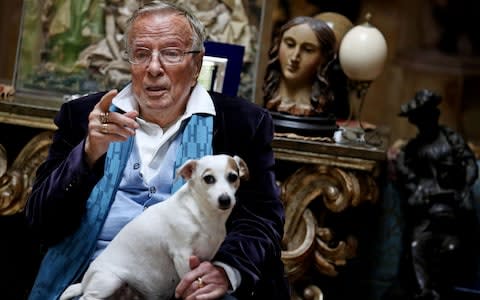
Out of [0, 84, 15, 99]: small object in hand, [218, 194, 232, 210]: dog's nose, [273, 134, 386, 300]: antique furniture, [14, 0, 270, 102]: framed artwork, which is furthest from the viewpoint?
[14, 0, 270, 102]: framed artwork

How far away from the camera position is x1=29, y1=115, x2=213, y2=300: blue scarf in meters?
2.42

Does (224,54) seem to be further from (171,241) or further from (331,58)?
(171,241)

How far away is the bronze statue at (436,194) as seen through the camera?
11.6 feet

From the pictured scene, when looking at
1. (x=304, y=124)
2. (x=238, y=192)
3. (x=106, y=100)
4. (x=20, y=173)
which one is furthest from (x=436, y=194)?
(x=106, y=100)

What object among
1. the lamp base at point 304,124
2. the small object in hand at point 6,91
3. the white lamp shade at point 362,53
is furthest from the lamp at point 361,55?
the small object in hand at point 6,91

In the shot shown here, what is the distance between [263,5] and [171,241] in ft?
5.40

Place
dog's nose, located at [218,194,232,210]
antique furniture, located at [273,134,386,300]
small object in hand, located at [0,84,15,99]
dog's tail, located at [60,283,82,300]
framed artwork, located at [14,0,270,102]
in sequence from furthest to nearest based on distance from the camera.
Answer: framed artwork, located at [14,0,270,102]
small object in hand, located at [0,84,15,99]
antique furniture, located at [273,134,386,300]
dog's tail, located at [60,283,82,300]
dog's nose, located at [218,194,232,210]

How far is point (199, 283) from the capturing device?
2213 mm

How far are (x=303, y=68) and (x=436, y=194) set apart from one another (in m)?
0.63

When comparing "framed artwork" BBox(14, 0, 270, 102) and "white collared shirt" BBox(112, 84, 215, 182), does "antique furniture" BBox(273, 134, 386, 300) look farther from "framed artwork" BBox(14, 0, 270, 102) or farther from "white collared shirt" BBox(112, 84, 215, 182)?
"white collared shirt" BBox(112, 84, 215, 182)

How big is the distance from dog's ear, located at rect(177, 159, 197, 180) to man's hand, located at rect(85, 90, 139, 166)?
0.14 metres

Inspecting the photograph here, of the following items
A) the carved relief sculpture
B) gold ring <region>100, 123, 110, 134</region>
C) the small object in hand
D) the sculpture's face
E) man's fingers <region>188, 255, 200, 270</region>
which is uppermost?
the sculpture's face

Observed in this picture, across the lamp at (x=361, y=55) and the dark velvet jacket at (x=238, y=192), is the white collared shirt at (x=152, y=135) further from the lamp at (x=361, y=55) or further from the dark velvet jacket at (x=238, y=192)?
the lamp at (x=361, y=55)

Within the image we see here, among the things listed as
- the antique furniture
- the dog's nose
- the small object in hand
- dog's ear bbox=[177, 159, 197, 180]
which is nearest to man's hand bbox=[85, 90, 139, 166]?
dog's ear bbox=[177, 159, 197, 180]
